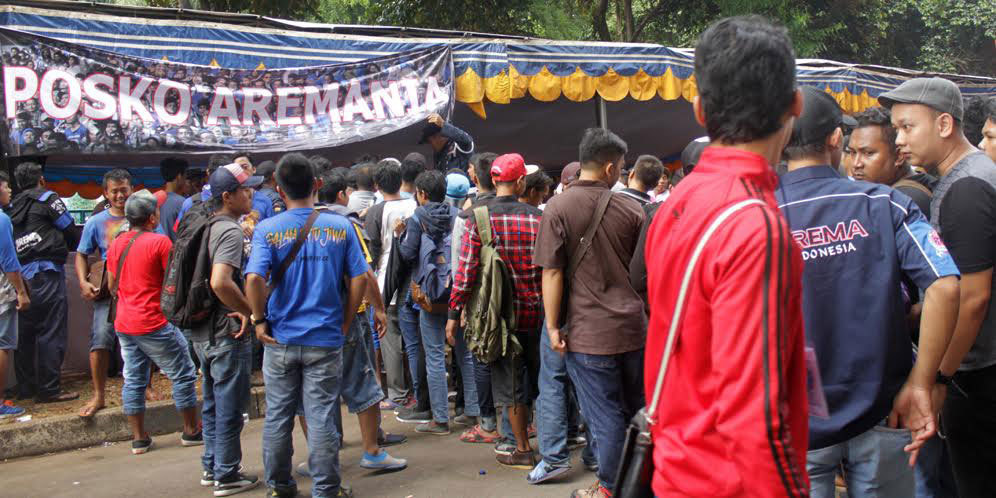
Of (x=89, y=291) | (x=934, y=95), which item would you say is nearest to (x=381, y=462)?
(x=89, y=291)

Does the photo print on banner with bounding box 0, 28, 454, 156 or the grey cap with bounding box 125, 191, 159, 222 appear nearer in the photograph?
the grey cap with bounding box 125, 191, 159, 222

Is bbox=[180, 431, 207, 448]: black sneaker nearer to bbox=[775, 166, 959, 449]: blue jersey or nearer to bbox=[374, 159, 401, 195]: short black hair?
bbox=[374, 159, 401, 195]: short black hair

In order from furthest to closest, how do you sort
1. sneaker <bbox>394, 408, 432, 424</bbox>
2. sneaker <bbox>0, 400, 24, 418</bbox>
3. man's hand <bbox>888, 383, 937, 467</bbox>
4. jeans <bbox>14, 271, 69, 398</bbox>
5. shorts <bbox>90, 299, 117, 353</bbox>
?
jeans <bbox>14, 271, 69, 398</bbox>, sneaker <bbox>394, 408, 432, 424</bbox>, sneaker <bbox>0, 400, 24, 418</bbox>, shorts <bbox>90, 299, 117, 353</bbox>, man's hand <bbox>888, 383, 937, 467</bbox>

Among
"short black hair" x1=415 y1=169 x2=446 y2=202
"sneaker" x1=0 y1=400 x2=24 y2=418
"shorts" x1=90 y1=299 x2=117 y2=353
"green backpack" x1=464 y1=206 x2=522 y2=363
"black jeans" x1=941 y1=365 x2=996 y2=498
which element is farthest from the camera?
"sneaker" x1=0 y1=400 x2=24 y2=418

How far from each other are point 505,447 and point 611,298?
1668mm

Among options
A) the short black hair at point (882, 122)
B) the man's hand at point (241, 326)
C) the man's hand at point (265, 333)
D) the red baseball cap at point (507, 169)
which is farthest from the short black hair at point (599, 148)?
the man's hand at point (241, 326)

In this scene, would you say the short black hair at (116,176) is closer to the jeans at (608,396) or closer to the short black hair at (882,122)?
the jeans at (608,396)

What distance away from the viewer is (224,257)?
15.7 ft

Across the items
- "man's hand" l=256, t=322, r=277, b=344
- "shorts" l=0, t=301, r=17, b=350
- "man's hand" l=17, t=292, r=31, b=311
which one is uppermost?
"man's hand" l=256, t=322, r=277, b=344

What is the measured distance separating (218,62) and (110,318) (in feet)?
8.43

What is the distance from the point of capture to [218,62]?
7.59m

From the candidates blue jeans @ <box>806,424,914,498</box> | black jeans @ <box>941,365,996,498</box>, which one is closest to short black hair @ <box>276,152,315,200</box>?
blue jeans @ <box>806,424,914,498</box>

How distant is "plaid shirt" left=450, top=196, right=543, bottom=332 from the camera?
529cm

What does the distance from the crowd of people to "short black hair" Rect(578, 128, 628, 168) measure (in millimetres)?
17
